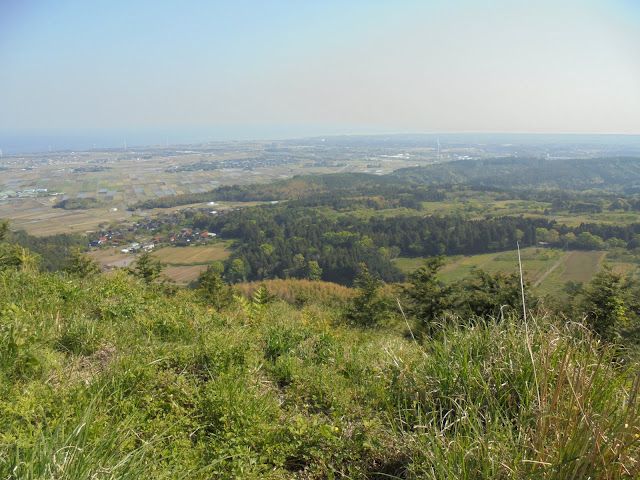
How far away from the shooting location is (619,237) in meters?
47.5

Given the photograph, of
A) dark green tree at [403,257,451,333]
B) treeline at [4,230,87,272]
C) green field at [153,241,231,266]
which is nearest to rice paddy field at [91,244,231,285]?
green field at [153,241,231,266]

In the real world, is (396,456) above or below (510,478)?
below

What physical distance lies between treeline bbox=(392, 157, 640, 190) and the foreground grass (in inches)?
4462

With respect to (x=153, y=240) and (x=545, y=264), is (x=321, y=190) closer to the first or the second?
(x=153, y=240)

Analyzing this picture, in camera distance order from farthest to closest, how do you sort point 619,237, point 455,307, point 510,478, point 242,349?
1. point 619,237
2. point 455,307
3. point 242,349
4. point 510,478

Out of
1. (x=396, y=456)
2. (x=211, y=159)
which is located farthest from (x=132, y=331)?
(x=211, y=159)

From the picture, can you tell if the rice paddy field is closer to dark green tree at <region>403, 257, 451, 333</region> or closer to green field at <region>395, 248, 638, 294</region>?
green field at <region>395, 248, 638, 294</region>

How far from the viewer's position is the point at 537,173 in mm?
113875

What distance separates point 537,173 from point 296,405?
13643cm

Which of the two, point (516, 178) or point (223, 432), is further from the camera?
point (516, 178)

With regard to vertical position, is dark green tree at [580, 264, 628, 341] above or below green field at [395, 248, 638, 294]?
above

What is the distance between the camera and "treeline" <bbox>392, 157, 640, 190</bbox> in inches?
4021

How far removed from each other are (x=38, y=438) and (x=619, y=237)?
210 feet

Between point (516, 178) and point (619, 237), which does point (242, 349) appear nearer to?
point (619, 237)
